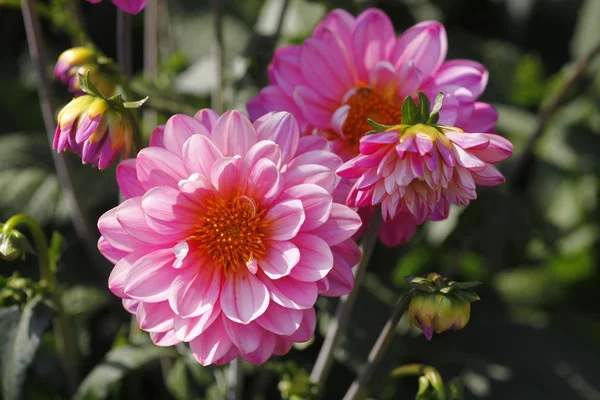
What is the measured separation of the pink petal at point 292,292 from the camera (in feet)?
3.32

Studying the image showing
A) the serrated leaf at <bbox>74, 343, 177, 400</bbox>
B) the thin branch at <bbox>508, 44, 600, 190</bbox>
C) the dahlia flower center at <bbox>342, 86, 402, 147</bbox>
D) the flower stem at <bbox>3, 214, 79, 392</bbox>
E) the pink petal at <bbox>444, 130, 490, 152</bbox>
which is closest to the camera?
the pink petal at <bbox>444, 130, 490, 152</bbox>

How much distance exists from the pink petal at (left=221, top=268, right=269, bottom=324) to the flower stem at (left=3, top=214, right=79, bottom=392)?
32cm

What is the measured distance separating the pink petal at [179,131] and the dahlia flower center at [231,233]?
110mm

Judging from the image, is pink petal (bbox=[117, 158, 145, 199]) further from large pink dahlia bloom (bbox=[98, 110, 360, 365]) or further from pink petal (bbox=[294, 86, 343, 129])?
pink petal (bbox=[294, 86, 343, 129])

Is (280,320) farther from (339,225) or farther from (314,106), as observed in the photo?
(314,106)

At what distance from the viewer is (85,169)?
1863 mm

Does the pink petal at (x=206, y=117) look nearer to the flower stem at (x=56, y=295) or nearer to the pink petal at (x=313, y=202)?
the pink petal at (x=313, y=202)

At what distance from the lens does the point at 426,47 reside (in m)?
1.23

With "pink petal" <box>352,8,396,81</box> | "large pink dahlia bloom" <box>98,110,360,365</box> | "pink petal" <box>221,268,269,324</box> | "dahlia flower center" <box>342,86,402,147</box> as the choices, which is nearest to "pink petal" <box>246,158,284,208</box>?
"large pink dahlia bloom" <box>98,110,360,365</box>

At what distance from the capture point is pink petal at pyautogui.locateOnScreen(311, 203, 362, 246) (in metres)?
1.02

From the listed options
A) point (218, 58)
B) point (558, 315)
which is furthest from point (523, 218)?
point (218, 58)

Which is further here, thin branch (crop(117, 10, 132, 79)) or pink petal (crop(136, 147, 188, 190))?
thin branch (crop(117, 10, 132, 79))

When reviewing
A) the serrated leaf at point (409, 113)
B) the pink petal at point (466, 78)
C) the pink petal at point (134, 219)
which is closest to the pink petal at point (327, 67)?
the pink petal at point (466, 78)

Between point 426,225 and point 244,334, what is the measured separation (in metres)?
0.85
